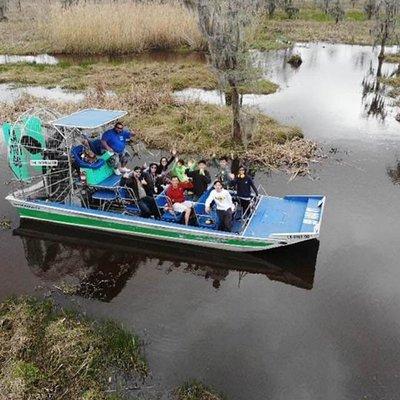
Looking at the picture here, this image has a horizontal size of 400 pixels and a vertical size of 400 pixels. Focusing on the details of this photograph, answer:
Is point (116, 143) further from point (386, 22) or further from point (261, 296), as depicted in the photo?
point (386, 22)

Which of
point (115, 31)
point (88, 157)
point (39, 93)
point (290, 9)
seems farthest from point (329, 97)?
point (290, 9)

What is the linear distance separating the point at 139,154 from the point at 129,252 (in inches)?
259

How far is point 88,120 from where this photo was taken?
40.8 ft

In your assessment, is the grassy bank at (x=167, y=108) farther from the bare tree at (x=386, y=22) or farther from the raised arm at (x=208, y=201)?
the bare tree at (x=386, y=22)

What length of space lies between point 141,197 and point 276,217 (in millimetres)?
3550

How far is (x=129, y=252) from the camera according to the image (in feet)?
39.4

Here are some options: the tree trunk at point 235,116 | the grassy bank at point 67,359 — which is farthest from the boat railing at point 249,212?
the tree trunk at point 235,116

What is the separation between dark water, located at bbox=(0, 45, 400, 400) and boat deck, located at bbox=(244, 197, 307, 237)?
0.74 meters

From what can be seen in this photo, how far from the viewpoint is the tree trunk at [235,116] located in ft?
56.3

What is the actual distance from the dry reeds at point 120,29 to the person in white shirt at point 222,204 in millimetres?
24838

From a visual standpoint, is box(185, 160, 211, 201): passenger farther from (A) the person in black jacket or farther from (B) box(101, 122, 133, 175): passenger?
(B) box(101, 122, 133, 175): passenger

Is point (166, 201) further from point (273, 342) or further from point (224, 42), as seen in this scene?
point (224, 42)

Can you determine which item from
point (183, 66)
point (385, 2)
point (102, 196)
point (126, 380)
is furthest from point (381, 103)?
point (126, 380)

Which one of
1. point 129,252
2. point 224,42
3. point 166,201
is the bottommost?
point 129,252
